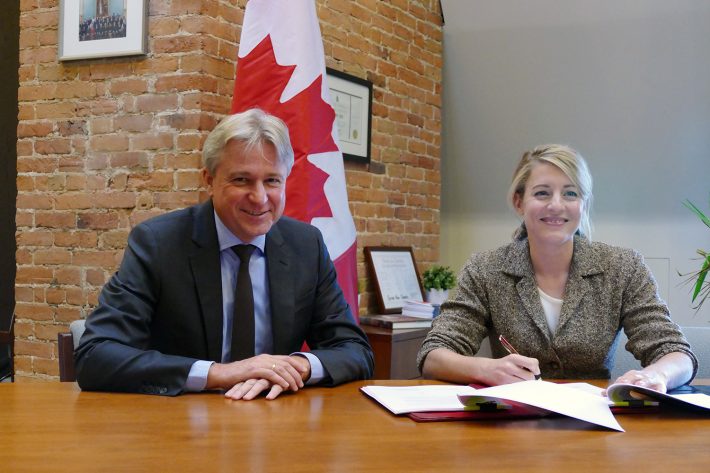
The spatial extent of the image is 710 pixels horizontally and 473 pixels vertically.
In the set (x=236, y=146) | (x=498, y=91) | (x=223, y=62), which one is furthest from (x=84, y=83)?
(x=498, y=91)

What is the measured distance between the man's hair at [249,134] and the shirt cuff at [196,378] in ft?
1.72

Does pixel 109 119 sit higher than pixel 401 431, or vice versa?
pixel 109 119

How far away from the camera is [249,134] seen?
1.94 metres

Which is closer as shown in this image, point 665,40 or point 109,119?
point 109,119

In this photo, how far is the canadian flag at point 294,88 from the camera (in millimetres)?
3061

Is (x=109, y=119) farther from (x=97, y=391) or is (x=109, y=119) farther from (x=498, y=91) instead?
(x=498, y=91)

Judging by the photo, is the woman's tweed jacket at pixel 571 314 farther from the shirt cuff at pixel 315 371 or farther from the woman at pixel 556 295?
the shirt cuff at pixel 315 371

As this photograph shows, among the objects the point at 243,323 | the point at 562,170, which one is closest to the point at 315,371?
the point at 243,323

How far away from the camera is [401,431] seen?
4.49 feet

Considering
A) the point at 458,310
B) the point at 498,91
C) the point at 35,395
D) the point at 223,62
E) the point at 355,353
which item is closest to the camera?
the point at 35,395

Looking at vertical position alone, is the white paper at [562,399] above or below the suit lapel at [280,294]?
below

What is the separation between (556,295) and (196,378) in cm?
103

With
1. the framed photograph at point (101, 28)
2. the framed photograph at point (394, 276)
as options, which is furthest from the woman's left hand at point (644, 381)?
the framed photograph at point (394, 276)

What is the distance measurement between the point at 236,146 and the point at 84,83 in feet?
5.69
